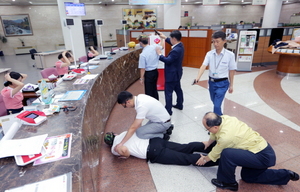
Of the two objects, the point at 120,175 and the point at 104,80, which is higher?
the point at 104,80

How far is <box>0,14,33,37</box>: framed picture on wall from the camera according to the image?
12.9 metres

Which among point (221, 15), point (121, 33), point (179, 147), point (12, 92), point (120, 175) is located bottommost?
point (120, 175)

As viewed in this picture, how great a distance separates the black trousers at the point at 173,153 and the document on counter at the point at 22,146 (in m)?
1.36

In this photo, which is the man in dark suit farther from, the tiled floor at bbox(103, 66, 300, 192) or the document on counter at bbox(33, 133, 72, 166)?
the document on counter at bbox(33, 133, 72, 166)

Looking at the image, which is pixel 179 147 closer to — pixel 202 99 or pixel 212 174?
pixel 212 174

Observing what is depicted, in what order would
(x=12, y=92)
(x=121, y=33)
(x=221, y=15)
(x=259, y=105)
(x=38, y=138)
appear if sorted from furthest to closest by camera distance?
1. (x=221, y=15)
2. (x=121, y=33)
3. (x=259, y=105)
4. (x=12, y=92)
5. (x=38, y=138)

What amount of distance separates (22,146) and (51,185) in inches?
19.2

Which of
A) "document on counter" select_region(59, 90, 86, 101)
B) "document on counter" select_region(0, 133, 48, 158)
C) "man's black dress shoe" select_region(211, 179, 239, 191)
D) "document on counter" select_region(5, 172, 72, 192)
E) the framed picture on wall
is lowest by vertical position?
"man's black dress shoe" select_region(211, 179, 239, 191)

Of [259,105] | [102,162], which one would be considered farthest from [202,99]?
[102,162]

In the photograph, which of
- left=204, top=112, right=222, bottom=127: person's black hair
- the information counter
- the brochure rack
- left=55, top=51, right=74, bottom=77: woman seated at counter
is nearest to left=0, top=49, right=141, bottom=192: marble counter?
left=204, top=112, right=222, bottom=127: person's black hair

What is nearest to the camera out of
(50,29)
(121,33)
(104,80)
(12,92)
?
(12,92)

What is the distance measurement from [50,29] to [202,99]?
13629mm

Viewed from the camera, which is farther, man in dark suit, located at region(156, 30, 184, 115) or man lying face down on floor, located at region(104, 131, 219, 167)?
man in dark suit, located at region(156, 30, 184, 115)

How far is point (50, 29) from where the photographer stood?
1396 cm
